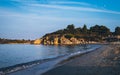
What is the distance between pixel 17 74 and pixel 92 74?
7302mm

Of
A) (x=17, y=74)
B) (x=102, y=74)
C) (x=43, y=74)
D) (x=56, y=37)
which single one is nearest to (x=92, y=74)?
(x=102, y=74)

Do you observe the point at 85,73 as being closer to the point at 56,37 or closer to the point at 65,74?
the point at 65,74

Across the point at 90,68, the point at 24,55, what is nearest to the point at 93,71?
the point at 90,68

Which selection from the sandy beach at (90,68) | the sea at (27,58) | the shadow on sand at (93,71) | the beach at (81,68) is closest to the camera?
the shadow on sand at (93,71)

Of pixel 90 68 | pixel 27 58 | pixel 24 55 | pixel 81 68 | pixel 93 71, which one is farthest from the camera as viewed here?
pixel 24 55

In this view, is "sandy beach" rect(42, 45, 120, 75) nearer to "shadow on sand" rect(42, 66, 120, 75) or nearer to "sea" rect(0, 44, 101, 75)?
"shadow on sand" rect(42, 66, 120, 75)

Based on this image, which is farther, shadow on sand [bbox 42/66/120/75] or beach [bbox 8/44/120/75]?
beach [bbox 8/44/120/75]

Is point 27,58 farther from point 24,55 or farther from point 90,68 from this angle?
point 90,68

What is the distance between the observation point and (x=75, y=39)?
7835 inches

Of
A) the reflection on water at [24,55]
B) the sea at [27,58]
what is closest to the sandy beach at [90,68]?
the sea at [27,58]

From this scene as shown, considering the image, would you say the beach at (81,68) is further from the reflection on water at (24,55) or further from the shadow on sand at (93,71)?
the reflection on water at (24,55)

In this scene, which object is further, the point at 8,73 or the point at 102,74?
the point at 8,73

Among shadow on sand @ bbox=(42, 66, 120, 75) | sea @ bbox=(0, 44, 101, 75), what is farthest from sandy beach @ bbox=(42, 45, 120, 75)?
sea @ bbox=(0, 44, 101, 75)

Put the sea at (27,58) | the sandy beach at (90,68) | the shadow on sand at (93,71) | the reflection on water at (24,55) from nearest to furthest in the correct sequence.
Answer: the shadow on sand at (93,71) → the sandy beach at (90,68) → the sea at (27,58) → the reflection on water at (24,55)
